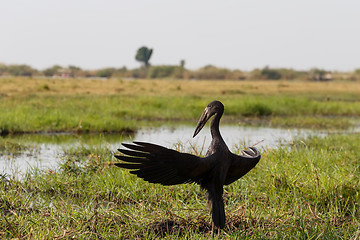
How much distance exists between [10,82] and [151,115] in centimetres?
1389

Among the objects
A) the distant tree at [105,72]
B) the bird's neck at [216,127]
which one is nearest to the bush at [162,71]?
the distant tree at [105,72]

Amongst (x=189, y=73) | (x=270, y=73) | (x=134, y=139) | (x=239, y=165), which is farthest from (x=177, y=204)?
(x=270, y=73)

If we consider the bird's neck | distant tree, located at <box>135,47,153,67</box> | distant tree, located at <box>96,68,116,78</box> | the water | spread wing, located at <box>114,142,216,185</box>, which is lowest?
the water

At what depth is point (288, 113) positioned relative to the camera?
2211cm

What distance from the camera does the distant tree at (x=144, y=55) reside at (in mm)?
74125

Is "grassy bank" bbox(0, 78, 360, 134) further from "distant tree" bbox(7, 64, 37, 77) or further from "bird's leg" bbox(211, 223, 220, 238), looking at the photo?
"distant tree" bbox(7, 64, 37, 77)

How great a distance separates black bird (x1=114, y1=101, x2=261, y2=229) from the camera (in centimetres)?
430

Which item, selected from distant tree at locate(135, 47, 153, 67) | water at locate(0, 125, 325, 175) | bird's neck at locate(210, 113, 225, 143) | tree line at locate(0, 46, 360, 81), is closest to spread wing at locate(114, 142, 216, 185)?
bird's neck at locate(210, 113, 225, 143)

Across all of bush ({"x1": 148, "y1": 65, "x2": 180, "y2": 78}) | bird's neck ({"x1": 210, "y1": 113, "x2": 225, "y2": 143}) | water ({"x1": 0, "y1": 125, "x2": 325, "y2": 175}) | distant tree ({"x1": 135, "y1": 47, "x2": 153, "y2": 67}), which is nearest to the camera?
bird's neck ({"x1": 210, "y1": 113, "x2": 225, "y2": 143})

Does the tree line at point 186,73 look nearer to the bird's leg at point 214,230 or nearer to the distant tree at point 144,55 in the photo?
the distant tree at point 144,55

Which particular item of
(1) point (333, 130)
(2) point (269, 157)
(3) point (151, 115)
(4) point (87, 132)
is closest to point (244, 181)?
(2) point (269, 157)

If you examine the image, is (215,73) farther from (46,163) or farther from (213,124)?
(213,124)

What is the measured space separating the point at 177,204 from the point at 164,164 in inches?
74.0

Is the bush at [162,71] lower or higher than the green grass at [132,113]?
higher
